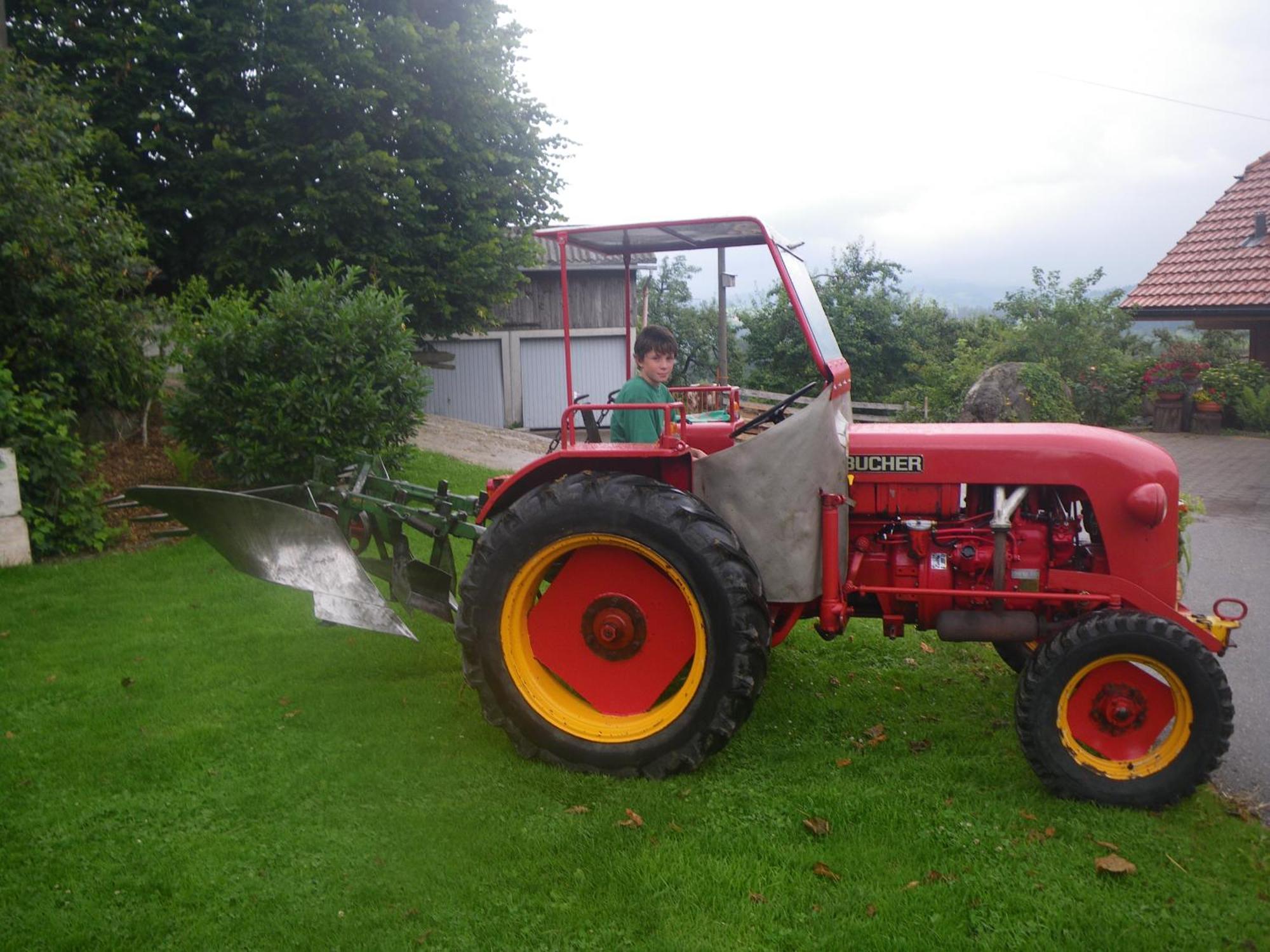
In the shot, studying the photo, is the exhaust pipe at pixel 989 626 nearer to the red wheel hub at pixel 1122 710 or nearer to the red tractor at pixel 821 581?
the red tractor at pixel 821 581

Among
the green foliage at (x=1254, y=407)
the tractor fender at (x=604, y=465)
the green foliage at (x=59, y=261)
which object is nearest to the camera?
the tractor fender at (x=604, y=465)

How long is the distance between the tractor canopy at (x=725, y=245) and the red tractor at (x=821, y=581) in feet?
0.08

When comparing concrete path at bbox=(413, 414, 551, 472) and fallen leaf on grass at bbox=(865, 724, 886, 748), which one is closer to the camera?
fallen leaf on grass at bbox=(865, 724, 886, 748)

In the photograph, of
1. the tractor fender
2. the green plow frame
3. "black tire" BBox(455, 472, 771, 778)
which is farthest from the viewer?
the green plow frame

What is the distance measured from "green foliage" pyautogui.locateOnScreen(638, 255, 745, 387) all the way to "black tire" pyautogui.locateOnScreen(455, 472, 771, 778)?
1778cm

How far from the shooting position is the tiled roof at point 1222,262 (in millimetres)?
14242

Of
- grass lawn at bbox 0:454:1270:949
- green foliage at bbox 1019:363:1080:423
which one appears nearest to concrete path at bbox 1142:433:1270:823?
grass lawn at bbox 0:454:1270:949

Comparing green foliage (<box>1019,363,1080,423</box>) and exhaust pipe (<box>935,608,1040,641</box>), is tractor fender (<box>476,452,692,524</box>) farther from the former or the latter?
green foliage (<box>1019,363,1080,423</box>)

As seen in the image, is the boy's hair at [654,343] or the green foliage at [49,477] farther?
the green foliage at [49,477]

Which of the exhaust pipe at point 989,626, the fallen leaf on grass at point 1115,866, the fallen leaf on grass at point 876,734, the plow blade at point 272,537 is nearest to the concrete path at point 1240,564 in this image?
the fallen leaf on grass at point 1115,866

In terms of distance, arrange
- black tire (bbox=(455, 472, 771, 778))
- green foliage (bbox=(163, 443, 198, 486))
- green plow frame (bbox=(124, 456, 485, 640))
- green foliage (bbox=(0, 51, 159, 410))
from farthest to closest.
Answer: green foliage (bbox=(163, 443, 198, 486))
green foliage (bbox=(0, 51, 159, 410))
green plow frame (bbox=(124, 456, 485, 640))
black tire (bbox=(455, 472, 771, 778))

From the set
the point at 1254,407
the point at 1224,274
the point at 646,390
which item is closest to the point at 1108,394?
the point at 1254,407

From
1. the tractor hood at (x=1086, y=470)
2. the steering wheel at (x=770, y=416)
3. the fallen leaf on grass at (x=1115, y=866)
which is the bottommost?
the fallen leaf on grass at (x=1115, y=866)

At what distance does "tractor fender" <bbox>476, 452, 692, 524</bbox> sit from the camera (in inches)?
148
